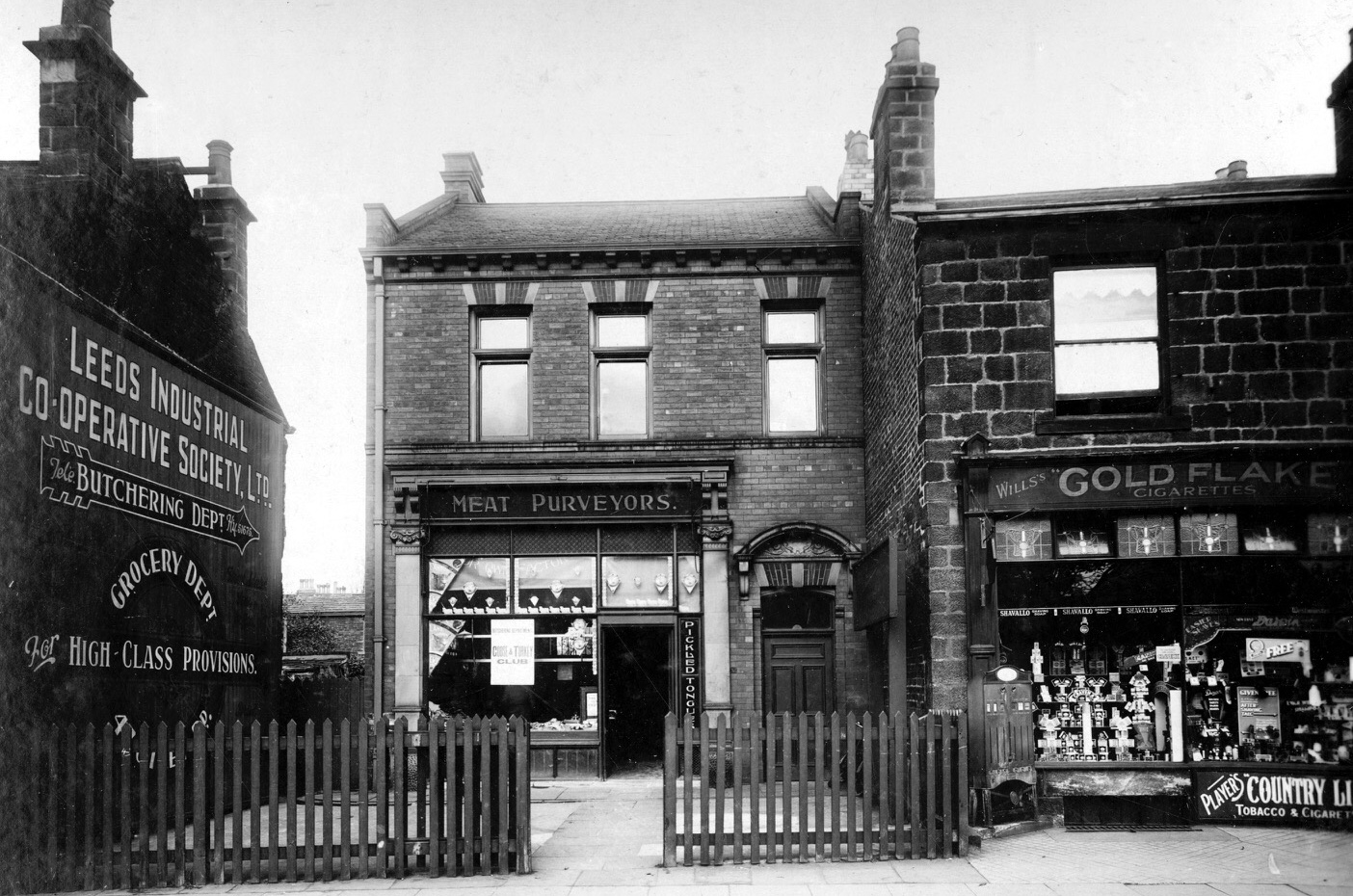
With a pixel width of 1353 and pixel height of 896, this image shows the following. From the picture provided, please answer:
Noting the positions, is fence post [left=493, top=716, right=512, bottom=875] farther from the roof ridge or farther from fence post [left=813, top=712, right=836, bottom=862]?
the roof ridge

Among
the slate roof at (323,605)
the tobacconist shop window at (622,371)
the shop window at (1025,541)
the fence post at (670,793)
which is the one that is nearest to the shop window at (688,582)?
the tobacconist shop window at (622,371)

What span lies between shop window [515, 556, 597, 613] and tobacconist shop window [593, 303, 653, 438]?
193cm

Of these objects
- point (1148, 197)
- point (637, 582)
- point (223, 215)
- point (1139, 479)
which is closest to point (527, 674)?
point (637, 582)

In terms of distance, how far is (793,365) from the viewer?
16328 millimetres

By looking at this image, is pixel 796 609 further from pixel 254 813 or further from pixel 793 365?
pixel 254 813

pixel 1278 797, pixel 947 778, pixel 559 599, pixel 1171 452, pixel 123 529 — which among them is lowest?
pixel 1278 797

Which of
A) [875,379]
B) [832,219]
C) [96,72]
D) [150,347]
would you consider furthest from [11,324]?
[832,219]

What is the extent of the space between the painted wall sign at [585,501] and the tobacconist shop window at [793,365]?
67.6 inches

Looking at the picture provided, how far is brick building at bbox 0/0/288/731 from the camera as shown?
1009 cm

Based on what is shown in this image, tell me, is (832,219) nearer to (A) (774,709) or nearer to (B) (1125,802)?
(A) (774,709)

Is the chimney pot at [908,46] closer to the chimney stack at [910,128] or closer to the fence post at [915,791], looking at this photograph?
the chimney stack at [910,128]

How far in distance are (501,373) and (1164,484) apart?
9.35 meters

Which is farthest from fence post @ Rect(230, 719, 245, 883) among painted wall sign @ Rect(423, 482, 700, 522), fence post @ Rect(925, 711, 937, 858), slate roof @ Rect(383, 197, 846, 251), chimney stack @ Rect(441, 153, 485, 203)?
chimney stack @ Rect(441, 153, 485, 203)

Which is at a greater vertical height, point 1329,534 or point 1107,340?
point 1107,340
